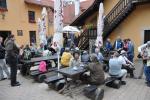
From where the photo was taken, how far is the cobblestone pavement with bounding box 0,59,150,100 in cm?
646

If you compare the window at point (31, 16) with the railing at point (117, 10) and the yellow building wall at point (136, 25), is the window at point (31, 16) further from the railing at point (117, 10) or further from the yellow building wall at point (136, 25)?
the yellow building wall at point (136, 25)

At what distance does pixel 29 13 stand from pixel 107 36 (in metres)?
10.6

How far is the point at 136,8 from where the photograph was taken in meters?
14.2

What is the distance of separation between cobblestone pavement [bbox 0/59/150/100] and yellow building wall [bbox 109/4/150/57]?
275 inches

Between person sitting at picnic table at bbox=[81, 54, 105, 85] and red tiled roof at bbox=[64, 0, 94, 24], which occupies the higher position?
red tiled roof at bbox=[64, 0, 94, 24]

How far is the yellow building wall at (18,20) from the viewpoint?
19578 mm

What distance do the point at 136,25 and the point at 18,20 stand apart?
12.1 meters

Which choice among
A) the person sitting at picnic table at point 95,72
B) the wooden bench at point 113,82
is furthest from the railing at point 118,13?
the person sitting at picnic table at point 95,72

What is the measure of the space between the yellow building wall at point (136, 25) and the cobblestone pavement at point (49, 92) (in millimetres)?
6988

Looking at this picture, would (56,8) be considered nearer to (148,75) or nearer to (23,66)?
(23,66)

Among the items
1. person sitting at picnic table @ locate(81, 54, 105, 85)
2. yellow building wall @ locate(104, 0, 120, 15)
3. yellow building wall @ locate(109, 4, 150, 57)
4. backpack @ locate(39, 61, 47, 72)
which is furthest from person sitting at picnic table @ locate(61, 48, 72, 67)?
yellow building wall @ locate(104, 0, 120, 15)

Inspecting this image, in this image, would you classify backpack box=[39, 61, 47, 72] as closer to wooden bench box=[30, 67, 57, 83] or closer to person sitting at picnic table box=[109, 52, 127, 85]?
wooden bench box=[30, 67, 57, 83]

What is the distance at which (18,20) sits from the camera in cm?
2072

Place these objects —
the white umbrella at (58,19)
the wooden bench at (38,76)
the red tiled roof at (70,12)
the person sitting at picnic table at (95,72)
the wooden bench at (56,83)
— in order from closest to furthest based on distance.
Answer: the person sitting at picnic table at (95,72), the wooden bench at (56,83), the white umbrella at (58,19), the wooden bench at (38,76), the red tiled roof at (70,12)
